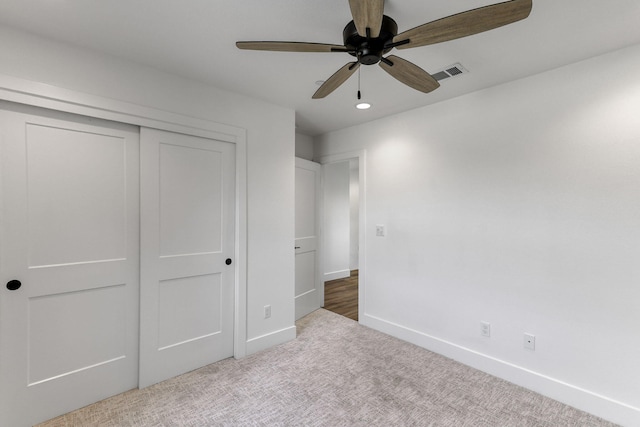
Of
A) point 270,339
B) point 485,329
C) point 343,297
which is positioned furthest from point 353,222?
point 485,329

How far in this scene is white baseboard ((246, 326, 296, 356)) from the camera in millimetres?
2771

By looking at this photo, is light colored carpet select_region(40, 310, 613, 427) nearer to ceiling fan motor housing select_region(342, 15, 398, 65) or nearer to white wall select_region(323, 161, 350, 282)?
ceiling fan motor housing select_region(342, 15, 398, 65)

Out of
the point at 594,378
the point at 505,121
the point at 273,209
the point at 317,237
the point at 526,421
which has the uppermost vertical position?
the point at 505,121

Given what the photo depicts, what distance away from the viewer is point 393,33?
148 centimetres

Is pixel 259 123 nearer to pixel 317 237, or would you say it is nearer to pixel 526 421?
pixel 317 237

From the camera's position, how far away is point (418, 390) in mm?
2242

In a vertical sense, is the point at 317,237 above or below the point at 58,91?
below

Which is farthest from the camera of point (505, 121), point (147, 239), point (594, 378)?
point (505, 121)

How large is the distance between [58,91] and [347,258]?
5.04m

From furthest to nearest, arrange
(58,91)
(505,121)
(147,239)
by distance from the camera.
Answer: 1. (505,121)
2. (147,239)
3. (58,91)

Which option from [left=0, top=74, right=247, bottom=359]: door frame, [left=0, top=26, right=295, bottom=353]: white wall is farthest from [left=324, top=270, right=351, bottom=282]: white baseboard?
[left=0, top=74, right=247, bottom=359]: door frame

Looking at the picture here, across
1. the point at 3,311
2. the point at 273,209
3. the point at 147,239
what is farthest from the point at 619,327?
the point at 3,311

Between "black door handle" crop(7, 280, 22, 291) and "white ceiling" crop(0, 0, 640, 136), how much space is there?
5.12ft

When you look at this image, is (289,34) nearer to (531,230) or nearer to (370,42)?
(370,42)
